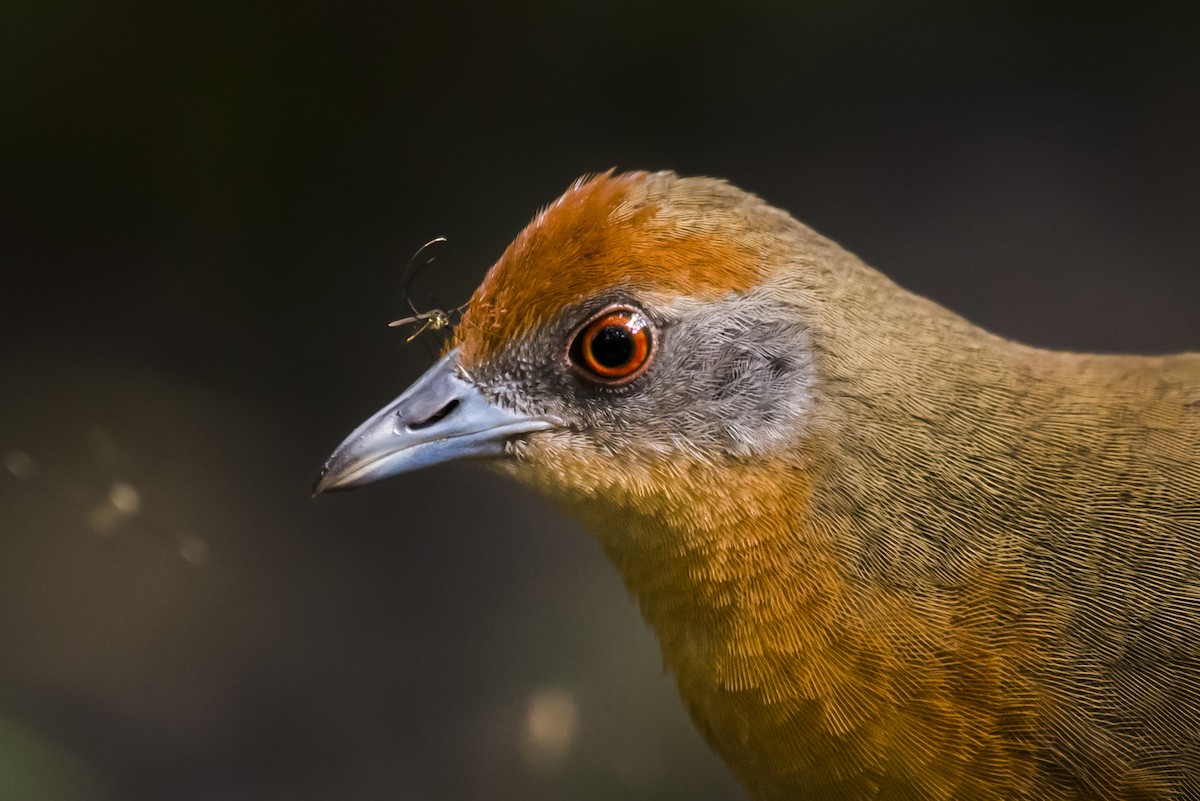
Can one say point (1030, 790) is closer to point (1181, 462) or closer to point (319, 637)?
point (1181, 462)

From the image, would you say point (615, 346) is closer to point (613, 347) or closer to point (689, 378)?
point (613, 347)

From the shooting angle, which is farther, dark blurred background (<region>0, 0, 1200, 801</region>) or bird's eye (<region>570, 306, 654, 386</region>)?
dark blurred background (<region>0, 0, 1200, 801</region>)

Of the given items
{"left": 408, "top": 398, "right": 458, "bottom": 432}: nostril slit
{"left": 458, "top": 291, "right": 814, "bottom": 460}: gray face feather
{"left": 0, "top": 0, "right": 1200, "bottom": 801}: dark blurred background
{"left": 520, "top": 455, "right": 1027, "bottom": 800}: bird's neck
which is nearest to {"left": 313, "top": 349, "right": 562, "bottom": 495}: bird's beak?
{"left": 408, "top": 398, "right": 458, "bottom": 432}: nostril slit

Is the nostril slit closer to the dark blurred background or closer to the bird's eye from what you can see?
the bird's eye

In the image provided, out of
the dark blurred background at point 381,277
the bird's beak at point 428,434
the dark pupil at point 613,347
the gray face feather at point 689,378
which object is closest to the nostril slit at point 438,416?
the bird's beak at point 428,434

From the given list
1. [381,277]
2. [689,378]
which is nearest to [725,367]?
[689,378]

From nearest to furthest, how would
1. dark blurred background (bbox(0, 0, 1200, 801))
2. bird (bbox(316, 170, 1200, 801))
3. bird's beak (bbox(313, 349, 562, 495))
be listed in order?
bird (bbox(316, 170, 1200, 801)) → bird's beak (bbox(313, 349, 562, 495)) → dark blurred background (bbox(0, 0, 1200, 801))

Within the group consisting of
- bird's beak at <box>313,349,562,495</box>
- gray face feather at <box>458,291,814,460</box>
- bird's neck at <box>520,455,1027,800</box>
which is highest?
gray face feather at <box>458,291,814,460</box>

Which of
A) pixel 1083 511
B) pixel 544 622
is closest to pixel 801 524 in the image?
pixel 1083 511
